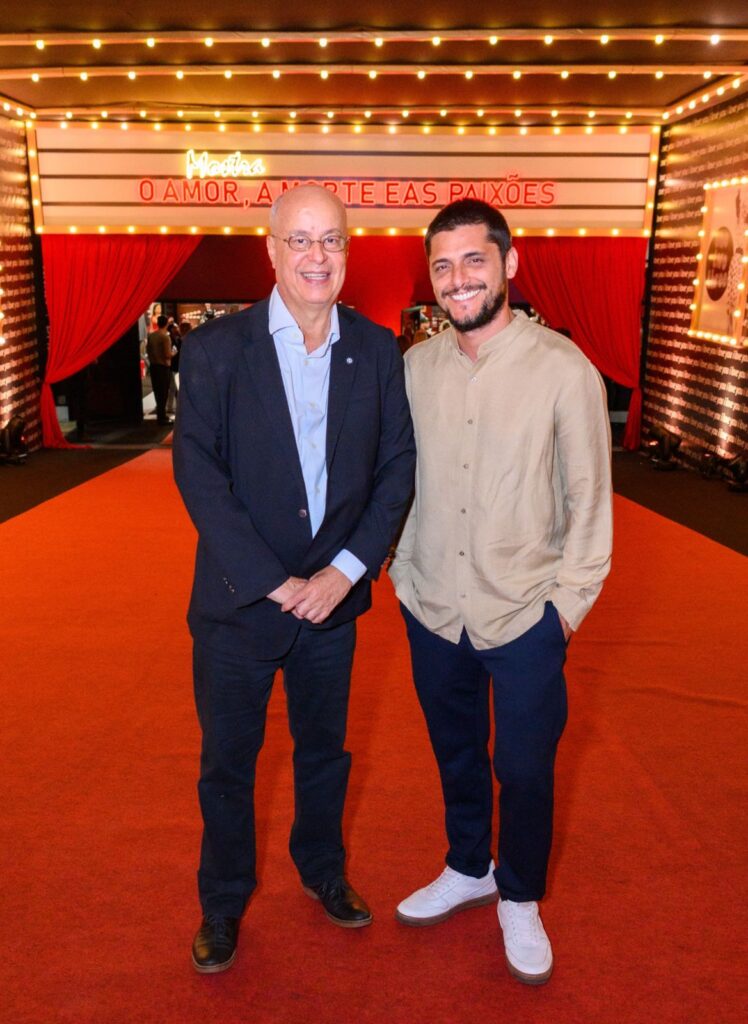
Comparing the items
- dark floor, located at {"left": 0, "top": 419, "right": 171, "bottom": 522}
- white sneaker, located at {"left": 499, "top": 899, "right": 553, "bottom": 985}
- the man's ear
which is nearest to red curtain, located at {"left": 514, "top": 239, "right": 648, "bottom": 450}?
dark floor, located at {"left": 0, "top": 419, "right": 171, "bottom": 522}

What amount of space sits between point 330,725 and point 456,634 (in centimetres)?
40

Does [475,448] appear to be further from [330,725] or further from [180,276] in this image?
[180,276]

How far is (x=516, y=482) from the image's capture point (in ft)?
6.86

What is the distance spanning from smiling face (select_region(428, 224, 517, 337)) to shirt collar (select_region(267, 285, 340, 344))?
0.82 ft

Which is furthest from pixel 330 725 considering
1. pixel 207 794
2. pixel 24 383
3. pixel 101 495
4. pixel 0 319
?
pixel 24 383

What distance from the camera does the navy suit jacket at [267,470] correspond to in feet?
6.64

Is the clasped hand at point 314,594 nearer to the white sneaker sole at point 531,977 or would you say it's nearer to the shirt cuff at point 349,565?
the shirt cuff at point 349,565

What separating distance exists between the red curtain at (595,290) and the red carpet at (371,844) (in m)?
6.37

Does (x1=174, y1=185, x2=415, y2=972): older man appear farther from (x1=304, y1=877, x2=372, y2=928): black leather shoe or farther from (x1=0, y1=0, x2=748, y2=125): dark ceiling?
(x1=0, y1=0, x2=748, y2=125): dark ceiling

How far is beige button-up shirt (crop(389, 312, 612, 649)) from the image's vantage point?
2.06 metres

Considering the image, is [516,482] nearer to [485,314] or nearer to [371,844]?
[485,314]

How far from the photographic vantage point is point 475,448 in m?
2.12

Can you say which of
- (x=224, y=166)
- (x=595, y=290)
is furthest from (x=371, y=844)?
(x=595, y=290)

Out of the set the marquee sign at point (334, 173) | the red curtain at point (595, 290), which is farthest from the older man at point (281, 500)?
the red curtain at point (595, 290)
